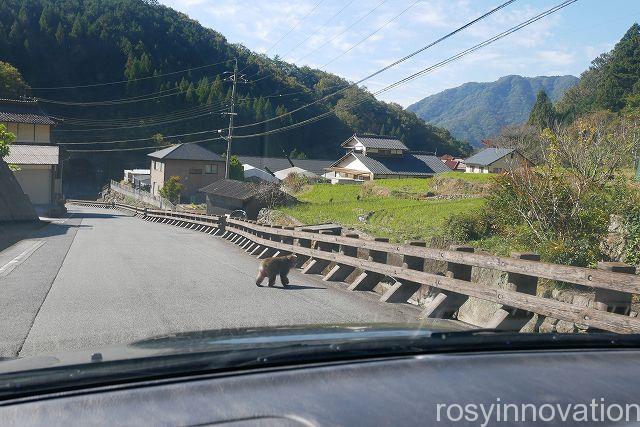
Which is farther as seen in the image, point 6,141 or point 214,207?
point 214,207

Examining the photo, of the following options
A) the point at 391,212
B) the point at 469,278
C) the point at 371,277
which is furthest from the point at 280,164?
the point at 469,278

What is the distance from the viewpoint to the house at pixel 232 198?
39.2m

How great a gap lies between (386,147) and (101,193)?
129 ft

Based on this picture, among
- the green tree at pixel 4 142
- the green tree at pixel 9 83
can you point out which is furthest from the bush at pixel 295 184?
the green tree at pixel 9 83

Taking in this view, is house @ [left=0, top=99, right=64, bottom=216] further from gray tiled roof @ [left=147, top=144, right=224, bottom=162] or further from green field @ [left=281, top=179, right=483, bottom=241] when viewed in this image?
green field @ [left=281, top=179, right=483, bottom=241]

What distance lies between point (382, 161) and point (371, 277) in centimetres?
5365

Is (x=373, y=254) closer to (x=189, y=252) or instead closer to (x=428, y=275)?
(x=428, y=275)

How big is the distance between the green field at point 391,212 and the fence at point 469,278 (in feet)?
15.8

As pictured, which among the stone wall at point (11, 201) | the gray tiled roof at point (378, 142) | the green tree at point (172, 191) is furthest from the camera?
the gray tiled roof at point (378, 142)

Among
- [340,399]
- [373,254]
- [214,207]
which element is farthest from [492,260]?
[214,207]

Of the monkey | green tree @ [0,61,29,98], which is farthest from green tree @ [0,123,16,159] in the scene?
green tree @ [0,61,29,98]

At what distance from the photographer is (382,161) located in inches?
2502

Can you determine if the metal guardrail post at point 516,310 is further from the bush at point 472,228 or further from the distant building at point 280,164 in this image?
the distant building at point 280,164

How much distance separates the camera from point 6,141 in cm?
2734
